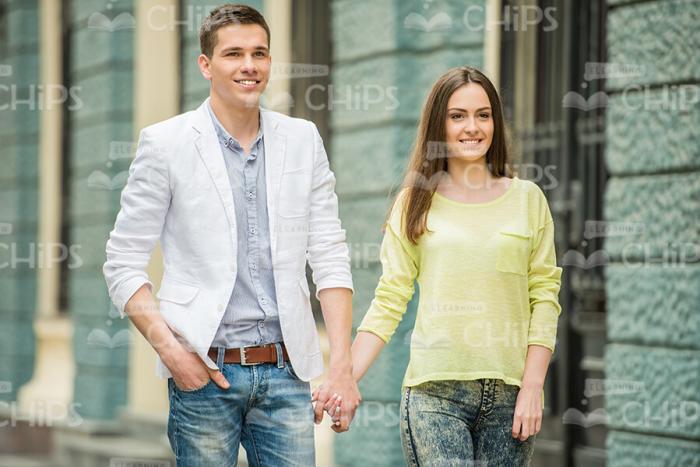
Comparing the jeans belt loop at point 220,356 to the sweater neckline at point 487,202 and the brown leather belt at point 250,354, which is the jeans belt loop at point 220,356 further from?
the sweater neckline at point 487,202

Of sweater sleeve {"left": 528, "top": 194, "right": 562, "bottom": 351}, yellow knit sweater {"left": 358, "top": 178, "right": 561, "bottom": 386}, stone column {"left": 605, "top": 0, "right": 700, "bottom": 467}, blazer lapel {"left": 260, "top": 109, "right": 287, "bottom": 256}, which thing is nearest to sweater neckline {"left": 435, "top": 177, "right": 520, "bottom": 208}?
yellow knit sweater {"left": 358, "top": 178, "right": 561, "bottom": 386}

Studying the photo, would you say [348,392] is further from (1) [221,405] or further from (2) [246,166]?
(2) [246,166]

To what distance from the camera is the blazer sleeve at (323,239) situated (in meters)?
3.71

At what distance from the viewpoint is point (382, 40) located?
671cm

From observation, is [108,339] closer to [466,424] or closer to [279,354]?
[279,354]

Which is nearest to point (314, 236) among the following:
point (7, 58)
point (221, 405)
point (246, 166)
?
point (246, 166)

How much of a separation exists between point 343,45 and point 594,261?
5.63 feet

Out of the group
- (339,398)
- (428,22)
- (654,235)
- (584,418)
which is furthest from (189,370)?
(584,418)

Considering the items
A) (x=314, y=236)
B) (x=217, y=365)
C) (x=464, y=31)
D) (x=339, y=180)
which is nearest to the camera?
(x=217, y=365)

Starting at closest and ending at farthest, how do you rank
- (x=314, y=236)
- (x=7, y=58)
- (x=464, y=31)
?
1. (x=314, y=236)
2. (x=464, y=31)
3. (x=7, y=58)

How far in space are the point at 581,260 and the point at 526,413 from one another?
335cm

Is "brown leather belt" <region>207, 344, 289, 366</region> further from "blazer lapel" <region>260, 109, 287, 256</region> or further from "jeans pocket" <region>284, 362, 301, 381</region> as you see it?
"blazer lapel" <region>260, 109, 287, 256</region>

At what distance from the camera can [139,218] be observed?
351cm

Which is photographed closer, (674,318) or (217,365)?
(217,365)
